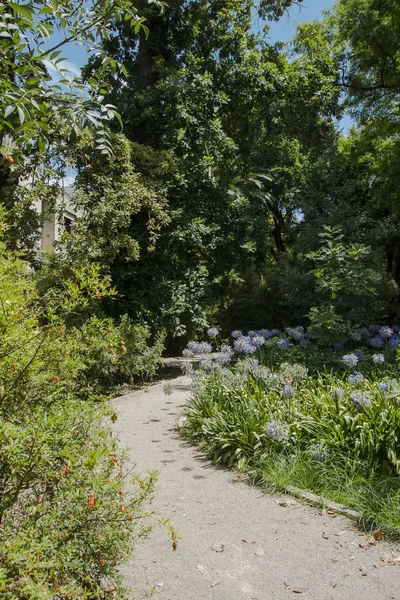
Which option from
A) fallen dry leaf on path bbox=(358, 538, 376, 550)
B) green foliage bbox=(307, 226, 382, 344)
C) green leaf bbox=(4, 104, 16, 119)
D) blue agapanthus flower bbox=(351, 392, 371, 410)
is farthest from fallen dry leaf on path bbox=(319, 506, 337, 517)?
green leaf bbox=(4, 104, 16, 119)

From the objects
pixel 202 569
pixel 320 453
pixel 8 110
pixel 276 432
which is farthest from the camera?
pixel 276 432

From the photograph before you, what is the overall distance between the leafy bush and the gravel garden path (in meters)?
0.39

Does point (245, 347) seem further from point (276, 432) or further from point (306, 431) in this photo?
point (276, 432)

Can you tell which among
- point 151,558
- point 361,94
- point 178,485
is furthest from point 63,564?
point 361,94

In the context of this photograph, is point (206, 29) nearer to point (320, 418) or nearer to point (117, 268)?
point (117, 268)

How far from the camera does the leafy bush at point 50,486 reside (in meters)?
1.73

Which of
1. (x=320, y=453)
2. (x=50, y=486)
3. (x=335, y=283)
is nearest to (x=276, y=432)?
(x=320, y=453)

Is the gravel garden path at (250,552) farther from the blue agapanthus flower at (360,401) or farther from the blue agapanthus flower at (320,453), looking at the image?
the blue agapanthus flower at (360,401)

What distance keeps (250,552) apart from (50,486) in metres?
1.78

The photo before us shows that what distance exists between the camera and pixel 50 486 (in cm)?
218

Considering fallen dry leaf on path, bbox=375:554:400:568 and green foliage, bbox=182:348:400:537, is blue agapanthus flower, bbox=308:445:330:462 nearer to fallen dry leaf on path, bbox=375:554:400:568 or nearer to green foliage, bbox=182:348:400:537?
green foliage, bbox=182:348:400:537

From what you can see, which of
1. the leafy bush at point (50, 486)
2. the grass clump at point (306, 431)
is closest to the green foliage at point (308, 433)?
the grass clump at point (306, 431)

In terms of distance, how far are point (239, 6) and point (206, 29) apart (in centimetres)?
123

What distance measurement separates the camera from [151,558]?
125 inches
